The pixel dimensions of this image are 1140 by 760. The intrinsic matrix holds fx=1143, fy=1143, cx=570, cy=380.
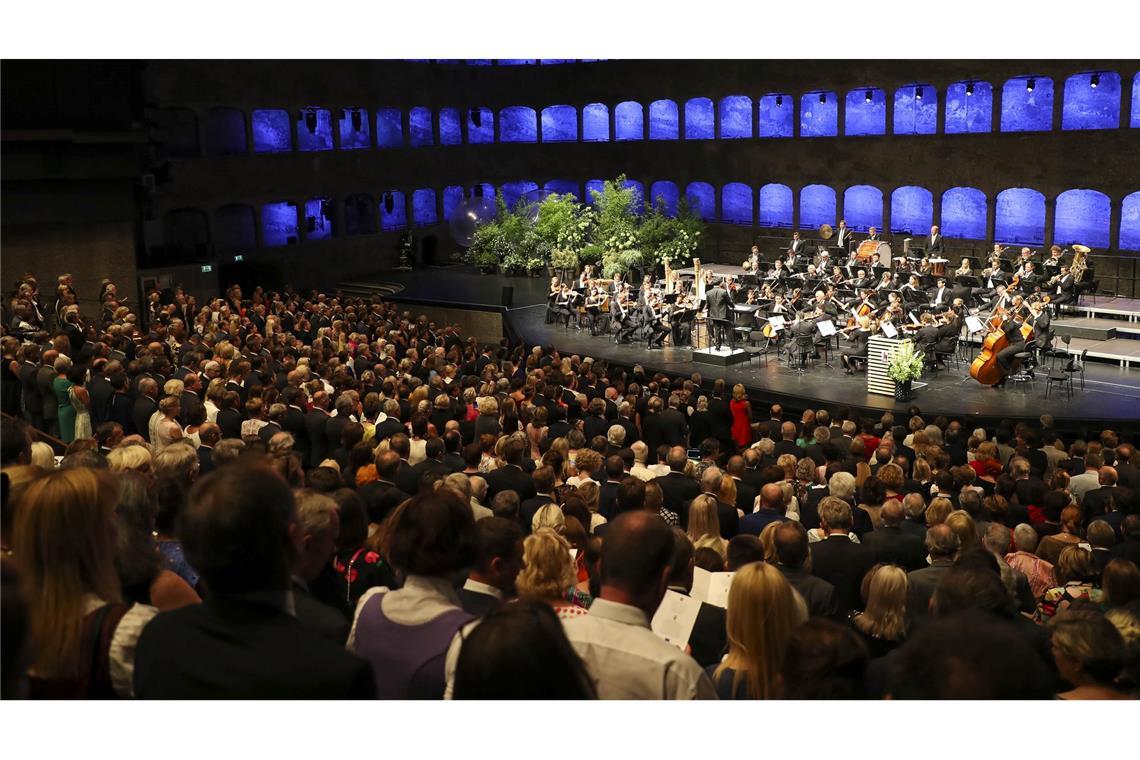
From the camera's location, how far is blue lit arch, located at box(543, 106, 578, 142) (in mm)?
31359

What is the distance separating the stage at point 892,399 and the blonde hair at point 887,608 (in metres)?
10.0

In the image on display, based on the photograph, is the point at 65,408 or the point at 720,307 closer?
the point at 65,408

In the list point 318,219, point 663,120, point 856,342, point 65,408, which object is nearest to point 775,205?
point 663,120

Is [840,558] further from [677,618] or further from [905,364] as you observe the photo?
[905,364]

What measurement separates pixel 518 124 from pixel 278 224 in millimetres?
7866

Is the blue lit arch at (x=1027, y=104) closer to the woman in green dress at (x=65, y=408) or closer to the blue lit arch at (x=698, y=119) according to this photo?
the blue lit arch at (x=698, y=119)

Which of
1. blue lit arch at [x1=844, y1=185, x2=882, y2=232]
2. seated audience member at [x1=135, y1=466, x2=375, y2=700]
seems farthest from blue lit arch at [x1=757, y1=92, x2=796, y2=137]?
seated audience member at [x1=135, y1=466, x2=375, y2=700]

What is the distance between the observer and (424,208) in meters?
29.8

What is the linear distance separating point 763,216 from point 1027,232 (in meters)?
6.52

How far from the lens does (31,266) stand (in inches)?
795

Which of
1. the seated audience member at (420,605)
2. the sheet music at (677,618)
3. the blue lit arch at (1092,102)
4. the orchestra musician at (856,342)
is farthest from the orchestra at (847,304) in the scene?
the seated audience member at (420,605)

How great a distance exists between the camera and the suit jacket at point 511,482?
7242 millimetres

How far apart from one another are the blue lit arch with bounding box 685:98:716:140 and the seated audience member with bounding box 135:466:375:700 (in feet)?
89.7

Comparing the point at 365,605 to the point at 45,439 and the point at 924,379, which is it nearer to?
the point at 45,439
